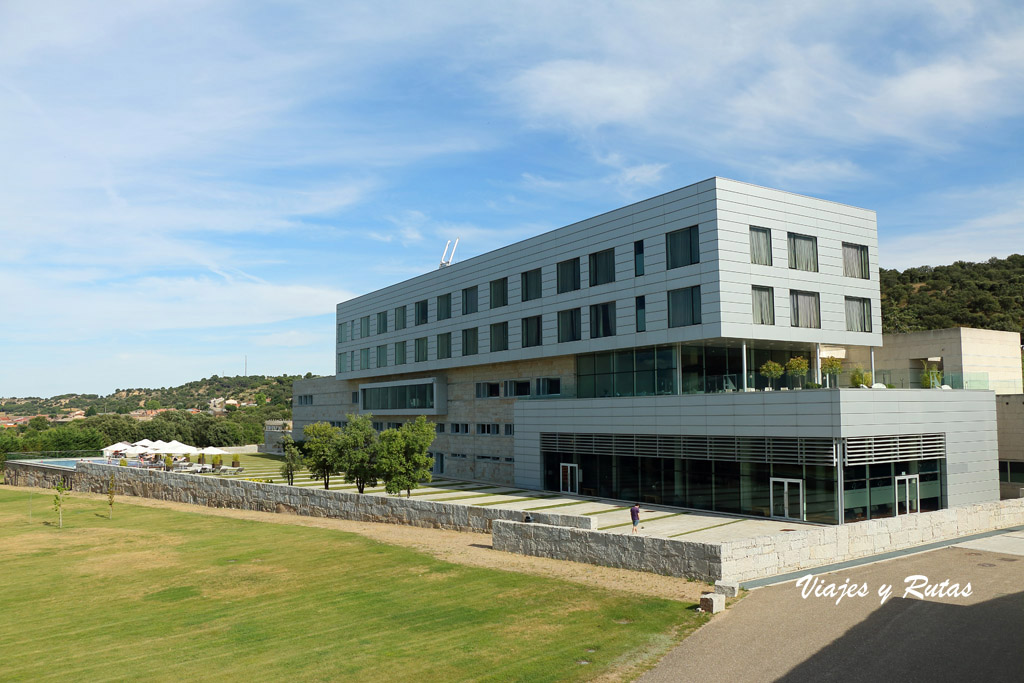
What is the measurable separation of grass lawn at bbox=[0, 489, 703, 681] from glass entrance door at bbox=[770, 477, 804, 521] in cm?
1364

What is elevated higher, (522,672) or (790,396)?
(790,396)

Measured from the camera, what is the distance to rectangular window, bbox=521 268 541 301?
162ft

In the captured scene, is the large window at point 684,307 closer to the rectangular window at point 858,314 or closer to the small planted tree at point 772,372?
the small planted tree at point 772,372

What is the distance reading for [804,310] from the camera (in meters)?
39.3

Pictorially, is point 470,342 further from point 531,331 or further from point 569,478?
point 569,478

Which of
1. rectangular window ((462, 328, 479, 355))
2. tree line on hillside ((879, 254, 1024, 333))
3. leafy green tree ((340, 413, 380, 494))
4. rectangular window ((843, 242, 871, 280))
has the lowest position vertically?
leafy green tree ((340, 413, 380, 494))

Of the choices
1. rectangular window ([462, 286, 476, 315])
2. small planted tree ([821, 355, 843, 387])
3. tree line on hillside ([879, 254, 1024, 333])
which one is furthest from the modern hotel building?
tree line on hillside ([879, 254, 1024, 333])

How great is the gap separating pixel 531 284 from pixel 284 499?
20.8 meters

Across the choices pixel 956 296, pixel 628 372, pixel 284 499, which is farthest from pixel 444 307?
pixel 956 296

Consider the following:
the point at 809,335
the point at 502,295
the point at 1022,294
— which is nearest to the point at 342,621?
the point at 809,335

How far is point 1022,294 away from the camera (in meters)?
83.6

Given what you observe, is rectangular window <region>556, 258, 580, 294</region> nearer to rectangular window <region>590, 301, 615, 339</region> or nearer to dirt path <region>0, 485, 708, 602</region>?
rectangular window <region>590, 301, 615, 339</region>

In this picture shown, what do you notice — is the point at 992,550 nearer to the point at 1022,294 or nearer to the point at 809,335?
the point at 809,335

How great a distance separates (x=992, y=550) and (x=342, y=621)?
21955mm
